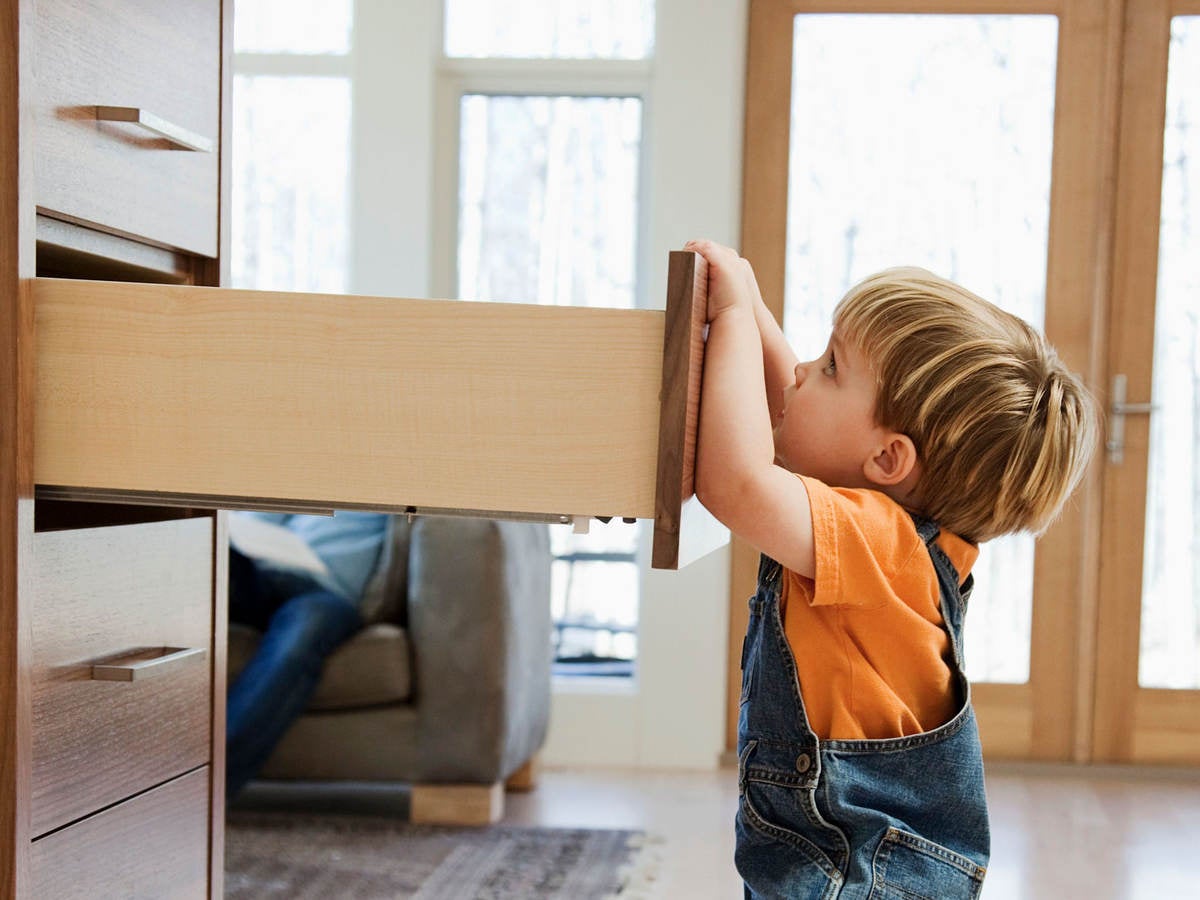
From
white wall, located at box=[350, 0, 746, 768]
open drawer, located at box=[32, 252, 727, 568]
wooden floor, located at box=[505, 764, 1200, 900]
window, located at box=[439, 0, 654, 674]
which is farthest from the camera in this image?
window, located at box=[439, 0, 654, 674]

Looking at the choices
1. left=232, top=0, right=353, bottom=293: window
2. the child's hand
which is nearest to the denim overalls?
the child's hand

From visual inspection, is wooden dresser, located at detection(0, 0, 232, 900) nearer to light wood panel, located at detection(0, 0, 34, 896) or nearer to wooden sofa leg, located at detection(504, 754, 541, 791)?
light wood panel, located at detection(0, 0, 34, 896)

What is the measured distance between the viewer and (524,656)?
2.46 m

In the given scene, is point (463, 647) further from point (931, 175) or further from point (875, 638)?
point (931, 175)

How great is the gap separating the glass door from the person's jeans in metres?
1.80

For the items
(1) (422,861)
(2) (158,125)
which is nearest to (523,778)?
(1) (422,861)

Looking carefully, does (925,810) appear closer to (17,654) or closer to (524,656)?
(17,654)

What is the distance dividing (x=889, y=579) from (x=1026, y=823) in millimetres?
1853

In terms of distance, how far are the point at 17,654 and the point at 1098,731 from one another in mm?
2746

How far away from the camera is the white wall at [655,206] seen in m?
2.97

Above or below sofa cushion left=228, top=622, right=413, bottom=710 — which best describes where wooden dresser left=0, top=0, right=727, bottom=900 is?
above

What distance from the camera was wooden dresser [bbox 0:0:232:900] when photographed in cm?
82

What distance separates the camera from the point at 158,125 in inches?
37.3

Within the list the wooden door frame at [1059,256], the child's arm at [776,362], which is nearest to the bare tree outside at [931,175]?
the wooden door frame at [1059,256]
